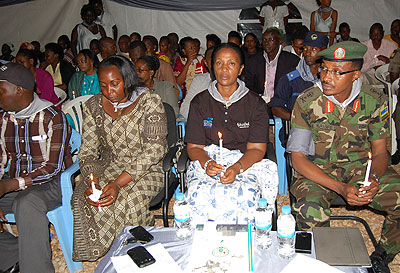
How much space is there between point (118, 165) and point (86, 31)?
15.9 ft

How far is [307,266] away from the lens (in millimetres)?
1492

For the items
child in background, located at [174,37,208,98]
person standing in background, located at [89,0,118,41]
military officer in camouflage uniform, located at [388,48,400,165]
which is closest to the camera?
military officer in camouflage uniform, located at [388,48,400,165]

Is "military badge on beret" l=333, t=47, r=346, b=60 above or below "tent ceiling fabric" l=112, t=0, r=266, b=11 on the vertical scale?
below

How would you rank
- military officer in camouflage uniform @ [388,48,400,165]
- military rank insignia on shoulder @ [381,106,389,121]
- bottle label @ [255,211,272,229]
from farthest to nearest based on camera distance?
military officer in camouflage uniform @ [388,48,400,165] → military rank insignia on shoulder @ [381,106,389,121] → bottle label @ [255,211,272,229]

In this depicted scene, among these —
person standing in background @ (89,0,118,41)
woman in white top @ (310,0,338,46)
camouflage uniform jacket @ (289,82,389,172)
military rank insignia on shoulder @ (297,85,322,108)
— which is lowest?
camouflage uniform jacket @ (289,82,389,172)

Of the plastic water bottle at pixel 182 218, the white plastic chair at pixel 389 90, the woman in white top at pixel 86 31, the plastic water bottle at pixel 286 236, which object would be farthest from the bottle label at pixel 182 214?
the woman in white top at pixel 86 31

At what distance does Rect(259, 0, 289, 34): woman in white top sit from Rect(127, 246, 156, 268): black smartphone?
17.5 feet

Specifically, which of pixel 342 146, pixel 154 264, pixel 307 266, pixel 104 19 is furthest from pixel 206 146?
pixel 104 19

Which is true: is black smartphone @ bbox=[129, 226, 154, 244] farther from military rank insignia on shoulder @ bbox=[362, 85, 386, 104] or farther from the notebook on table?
military rank insignia on shoulder @ bbox=[362, 85, 386, 104]

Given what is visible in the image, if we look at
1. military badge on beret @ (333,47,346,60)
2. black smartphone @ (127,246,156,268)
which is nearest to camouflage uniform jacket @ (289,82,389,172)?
military badge on beret @ (333,47,346,60)

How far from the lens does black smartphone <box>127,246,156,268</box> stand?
1.56 metres

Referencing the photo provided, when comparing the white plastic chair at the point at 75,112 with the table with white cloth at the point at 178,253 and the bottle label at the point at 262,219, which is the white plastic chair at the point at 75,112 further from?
the bottle label at the point at 262,219

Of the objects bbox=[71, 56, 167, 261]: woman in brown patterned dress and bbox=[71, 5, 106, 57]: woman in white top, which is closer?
bbox=[71, 56, 167, 261]: woman in brown patterned dress

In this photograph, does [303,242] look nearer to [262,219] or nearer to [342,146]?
[262,219]
